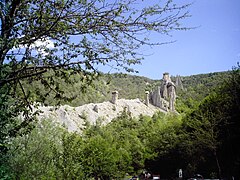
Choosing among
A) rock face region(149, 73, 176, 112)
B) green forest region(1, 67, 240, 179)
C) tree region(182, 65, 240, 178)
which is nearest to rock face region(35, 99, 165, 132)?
rock face region(149, 73, 176, 112)

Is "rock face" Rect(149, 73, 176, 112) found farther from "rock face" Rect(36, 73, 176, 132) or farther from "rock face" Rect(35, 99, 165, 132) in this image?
"rock face" Rect(35, 99, 165, 132)

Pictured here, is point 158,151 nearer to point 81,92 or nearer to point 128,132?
point 128,132

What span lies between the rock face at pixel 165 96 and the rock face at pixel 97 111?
2.98 m

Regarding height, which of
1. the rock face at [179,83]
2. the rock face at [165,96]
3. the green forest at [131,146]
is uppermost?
the rock face at [179,83]

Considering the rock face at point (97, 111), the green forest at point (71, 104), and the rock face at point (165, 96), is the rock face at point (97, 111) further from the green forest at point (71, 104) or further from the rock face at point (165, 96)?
the green forest at point (71, 104)

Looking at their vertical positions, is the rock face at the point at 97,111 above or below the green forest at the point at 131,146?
above

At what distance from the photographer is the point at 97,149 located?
38125mm

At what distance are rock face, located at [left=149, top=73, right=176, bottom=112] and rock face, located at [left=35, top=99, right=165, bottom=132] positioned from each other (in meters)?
2.98

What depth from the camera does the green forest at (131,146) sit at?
31.2 ft

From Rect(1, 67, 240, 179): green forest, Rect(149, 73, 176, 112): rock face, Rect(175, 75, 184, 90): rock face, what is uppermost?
Rect(175, 75, 184, 90): rock face

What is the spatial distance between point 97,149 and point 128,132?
21.9 metres

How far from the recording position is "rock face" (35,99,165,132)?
65.9 m

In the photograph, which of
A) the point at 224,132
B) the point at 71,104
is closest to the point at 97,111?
the point at 224,132

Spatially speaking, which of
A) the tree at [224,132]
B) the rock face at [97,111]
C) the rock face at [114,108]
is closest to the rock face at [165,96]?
the rock face at [114,108]
